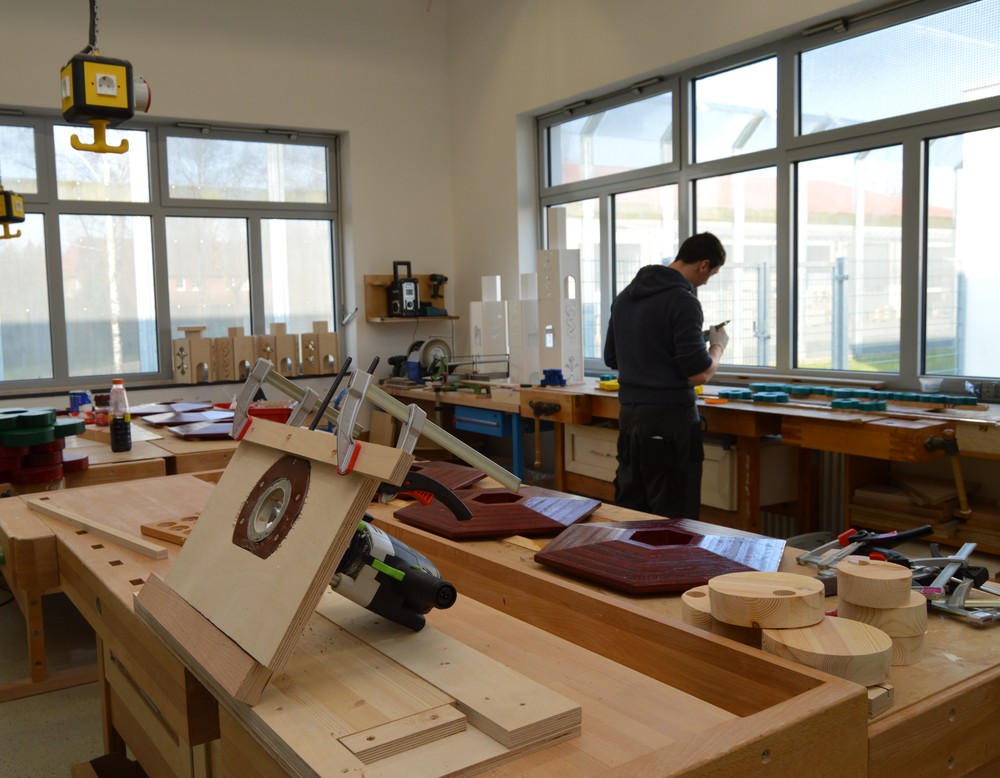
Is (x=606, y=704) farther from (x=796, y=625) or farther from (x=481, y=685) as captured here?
(x=796, y=625)

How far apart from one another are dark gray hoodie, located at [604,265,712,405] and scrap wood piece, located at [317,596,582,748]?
218 cm

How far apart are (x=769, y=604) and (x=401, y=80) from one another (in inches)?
242

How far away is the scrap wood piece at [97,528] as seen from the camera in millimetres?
1732

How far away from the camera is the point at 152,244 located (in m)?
6.00

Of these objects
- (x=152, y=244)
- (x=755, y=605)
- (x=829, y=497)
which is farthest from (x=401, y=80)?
(x=755, y=605)

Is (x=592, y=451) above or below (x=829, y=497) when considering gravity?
above

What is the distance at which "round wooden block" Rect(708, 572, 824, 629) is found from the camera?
44.9 inches

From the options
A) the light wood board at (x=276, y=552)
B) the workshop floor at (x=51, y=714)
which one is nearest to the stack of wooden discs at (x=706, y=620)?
the light wood board at (x=276, y=552)

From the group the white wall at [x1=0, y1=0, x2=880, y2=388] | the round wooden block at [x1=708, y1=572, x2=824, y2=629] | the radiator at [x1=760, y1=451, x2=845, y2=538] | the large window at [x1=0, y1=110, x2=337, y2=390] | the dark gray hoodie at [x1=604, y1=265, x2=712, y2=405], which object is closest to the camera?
the round wooden block at [x1=708, y1=572, x2=824, y2=629]

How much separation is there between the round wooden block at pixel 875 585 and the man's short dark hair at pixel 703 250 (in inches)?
86.7

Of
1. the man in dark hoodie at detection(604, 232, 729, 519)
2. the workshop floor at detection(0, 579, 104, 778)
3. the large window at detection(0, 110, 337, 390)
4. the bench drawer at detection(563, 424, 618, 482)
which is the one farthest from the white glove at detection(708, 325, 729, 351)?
the large window at detection(0, 110, 337, 390)

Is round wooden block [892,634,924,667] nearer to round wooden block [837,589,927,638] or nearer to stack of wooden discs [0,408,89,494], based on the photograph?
round wooden block [837,589,927,638]

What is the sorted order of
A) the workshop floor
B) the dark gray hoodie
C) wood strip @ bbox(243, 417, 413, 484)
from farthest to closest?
the dark gray hoodie < the workshop floor < wood strip @ bbox(243, 417, 413, 484)

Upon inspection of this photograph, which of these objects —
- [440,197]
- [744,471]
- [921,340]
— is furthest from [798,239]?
[440,197]
